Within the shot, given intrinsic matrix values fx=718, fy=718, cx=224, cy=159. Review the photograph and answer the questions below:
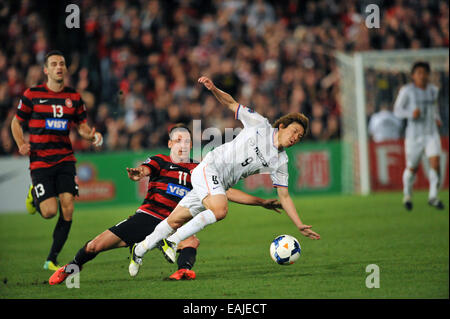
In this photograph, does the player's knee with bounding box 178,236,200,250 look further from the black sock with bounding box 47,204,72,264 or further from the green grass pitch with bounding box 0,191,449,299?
the black sock with bounding box 47,204,72,264

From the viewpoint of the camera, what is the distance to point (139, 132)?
700 inches

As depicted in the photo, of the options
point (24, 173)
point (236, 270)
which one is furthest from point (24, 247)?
point (24, 173)

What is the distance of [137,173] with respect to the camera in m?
6.79

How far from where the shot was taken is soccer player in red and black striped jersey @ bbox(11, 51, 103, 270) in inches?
322

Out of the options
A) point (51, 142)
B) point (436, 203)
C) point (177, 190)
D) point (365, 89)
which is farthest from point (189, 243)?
point (365, 89)

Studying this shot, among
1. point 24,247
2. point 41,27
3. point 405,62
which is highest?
point 41,27

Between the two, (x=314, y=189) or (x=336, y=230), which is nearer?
(x=336, y=230)

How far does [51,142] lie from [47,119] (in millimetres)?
271

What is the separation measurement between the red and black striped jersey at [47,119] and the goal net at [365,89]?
1004 centimetres

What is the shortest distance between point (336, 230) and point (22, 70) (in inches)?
451

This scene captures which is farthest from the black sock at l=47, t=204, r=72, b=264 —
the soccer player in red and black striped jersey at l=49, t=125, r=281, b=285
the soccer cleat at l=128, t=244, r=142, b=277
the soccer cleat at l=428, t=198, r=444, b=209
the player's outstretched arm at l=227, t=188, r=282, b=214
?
the soccer cleat at l=428, t=198, r=444, b=209

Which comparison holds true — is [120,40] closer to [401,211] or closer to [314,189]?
[314,189]

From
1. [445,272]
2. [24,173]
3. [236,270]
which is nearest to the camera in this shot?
[445,272]

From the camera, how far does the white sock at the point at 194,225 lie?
6754mm
